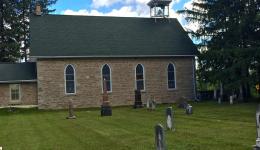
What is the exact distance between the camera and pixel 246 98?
4162 centimetres

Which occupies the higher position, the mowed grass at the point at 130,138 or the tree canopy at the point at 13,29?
the tree canopy at the point at 13,29

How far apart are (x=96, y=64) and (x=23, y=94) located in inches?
266

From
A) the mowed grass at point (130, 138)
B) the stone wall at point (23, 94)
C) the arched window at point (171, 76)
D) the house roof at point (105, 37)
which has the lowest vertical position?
the mowed grass at point (130, 138)

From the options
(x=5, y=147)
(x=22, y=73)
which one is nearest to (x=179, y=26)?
(x=22, y=73)

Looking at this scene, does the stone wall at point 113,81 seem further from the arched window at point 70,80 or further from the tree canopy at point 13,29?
the tree canopy at point 13,29

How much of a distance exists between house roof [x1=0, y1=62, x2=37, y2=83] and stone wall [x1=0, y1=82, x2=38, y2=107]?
0.43 metres

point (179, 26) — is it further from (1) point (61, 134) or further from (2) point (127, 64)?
(1) point (61, 134)

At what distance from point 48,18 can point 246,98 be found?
63.3 feet

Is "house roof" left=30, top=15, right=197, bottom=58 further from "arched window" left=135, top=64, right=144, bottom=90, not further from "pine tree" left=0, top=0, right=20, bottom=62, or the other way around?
"pine tree" left=0, top=0, right=20, bottom=62

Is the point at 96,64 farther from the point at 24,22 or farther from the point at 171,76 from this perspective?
the point at 24,22

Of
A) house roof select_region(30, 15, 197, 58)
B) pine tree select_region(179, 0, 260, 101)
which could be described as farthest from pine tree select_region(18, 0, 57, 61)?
pine tree select_region(179, 0, 260, 101)

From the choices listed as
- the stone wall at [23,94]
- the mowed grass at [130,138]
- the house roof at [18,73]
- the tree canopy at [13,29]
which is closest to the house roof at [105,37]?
the house roof at [18,73]

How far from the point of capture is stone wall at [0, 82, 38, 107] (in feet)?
133

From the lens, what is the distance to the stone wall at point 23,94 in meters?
40.6
